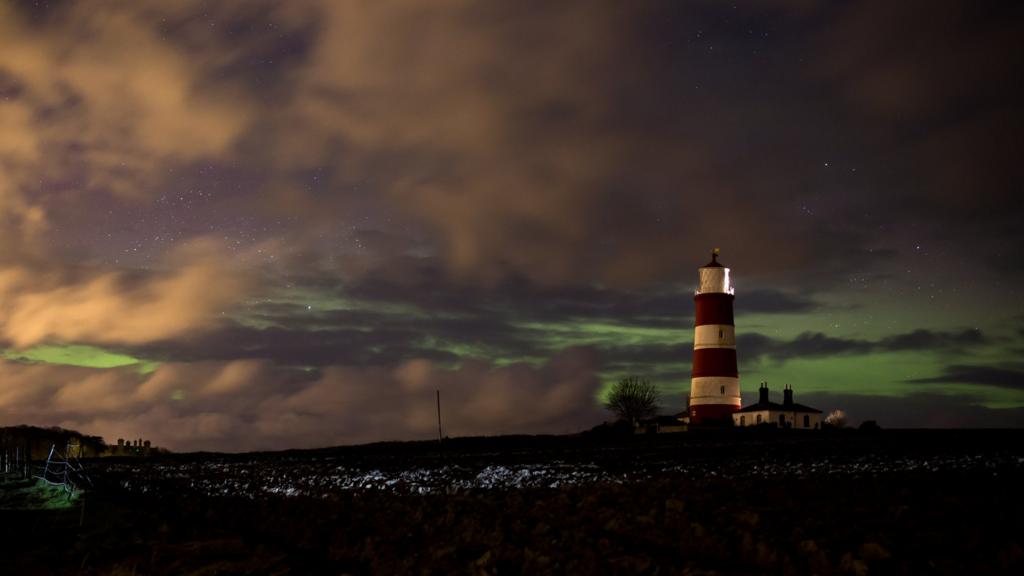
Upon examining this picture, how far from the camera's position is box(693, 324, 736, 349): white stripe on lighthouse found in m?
78.0

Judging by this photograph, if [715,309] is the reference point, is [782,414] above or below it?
below

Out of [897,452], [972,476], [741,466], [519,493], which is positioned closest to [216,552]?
[519,493]

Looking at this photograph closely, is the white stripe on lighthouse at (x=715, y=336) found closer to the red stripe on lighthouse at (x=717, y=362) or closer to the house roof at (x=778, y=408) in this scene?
the red stripe on lighthouse at (x=717, y=362)

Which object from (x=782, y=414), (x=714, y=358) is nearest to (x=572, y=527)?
(x=714, y=358)

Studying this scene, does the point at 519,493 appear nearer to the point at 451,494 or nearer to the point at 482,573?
the point at 451,494

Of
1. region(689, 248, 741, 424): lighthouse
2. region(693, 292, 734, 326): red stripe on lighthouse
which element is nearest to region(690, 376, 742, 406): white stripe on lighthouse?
region(689, 248, 741, 424): lighthouse

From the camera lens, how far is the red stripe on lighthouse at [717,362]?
77562 millimetres

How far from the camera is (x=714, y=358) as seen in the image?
7762cm

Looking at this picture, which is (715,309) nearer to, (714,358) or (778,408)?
(714,358)

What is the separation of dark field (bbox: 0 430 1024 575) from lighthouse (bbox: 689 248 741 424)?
44.2 meters

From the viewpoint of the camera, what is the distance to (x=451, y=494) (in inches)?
1082

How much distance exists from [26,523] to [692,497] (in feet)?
54.4

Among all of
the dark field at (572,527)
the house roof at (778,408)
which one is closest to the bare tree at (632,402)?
the house roof at (778,408)

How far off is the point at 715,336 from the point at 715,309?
2398 millimetres
